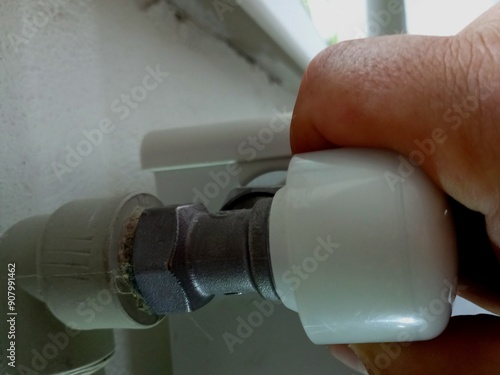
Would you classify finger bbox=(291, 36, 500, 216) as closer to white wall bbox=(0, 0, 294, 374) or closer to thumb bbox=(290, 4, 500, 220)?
thumb bbox=(290, 4, 500, 220)

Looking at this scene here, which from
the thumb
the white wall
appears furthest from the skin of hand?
the white wall

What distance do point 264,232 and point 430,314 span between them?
91mm

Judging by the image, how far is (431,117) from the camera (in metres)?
0.24

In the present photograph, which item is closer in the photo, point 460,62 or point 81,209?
point 460,62

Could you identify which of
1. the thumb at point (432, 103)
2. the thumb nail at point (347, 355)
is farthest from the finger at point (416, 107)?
the thumb nail at point (347, 355)

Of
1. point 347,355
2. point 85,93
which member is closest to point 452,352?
point 347,355

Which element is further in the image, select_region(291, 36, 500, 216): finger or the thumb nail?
the thumb nail

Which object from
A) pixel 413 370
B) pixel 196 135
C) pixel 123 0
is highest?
pixel 123 0

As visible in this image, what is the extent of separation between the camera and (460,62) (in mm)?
244

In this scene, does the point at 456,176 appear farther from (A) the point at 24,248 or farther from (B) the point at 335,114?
(A) the point at 24,248

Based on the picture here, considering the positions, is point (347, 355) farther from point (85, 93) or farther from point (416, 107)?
point (85, 93)

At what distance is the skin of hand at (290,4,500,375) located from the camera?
24 centimetres

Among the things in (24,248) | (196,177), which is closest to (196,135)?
(196,177)

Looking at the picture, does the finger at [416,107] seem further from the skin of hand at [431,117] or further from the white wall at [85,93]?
the white wall at [85,93]
